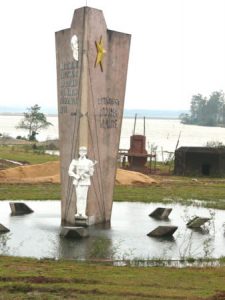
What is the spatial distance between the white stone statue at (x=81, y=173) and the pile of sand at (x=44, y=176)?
1428cm

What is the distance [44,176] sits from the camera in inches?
1292

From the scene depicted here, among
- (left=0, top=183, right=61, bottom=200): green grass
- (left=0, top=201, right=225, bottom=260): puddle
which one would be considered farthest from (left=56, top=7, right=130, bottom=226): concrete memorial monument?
(left=0, top=183, right=61, bottom=200): green grass

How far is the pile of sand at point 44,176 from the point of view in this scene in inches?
1203

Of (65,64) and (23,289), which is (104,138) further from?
(23,289)

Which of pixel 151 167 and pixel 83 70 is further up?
pixel 83 70

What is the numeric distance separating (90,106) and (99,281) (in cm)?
743

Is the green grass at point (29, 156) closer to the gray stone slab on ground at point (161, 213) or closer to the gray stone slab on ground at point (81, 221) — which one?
the gray stone slab on ground at point (161, 213)

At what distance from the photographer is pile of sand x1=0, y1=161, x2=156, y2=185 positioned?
30.5 m

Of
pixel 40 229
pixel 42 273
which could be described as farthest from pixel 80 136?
pixel 42 273

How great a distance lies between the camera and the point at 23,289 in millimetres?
9336

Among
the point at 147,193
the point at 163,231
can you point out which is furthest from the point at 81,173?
the point at 147,193

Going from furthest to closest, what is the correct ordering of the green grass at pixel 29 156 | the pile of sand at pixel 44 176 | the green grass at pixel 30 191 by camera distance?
the green grass at pixel 29 156 → the pile of sand at pixel 44 176 → the green grass at pixel 30 191

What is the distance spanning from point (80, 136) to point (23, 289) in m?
7.44

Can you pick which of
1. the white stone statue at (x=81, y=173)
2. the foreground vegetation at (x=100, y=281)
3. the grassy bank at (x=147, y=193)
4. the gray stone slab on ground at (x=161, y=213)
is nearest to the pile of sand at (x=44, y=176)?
the grassy bank at (x=147, y=193)
